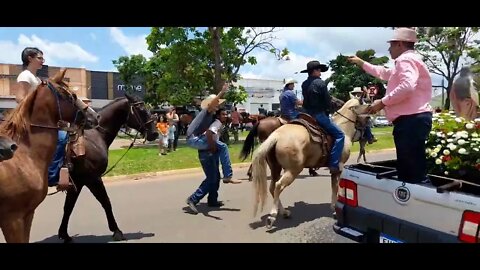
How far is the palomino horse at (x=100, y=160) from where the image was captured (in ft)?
16.3

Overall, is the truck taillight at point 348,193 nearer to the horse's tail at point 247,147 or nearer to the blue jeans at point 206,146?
the blue jeans at point 206,146

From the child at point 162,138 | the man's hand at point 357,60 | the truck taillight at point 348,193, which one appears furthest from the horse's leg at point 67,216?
the child at point 162,138

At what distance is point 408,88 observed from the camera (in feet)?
10.9

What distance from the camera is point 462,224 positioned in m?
2.50

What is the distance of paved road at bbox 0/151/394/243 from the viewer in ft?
17.1

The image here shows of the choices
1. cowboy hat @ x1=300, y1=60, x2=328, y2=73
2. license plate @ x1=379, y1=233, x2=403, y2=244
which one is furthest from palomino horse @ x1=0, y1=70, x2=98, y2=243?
cowboy hat @ x1=300, y1=60, x2=328, y2=73

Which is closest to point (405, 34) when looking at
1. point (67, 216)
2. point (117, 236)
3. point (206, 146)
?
point (206, 146)

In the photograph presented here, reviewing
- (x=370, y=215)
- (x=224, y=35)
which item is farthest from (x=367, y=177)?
(x=224, y=35)

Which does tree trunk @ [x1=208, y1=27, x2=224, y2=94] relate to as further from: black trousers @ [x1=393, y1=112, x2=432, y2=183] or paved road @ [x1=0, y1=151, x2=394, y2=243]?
black trousers @ [x1=393, y1=112, x2=432, y2=183]

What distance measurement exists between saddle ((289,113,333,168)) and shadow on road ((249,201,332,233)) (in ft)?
2.77

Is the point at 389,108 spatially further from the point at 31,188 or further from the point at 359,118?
the point at 359,118

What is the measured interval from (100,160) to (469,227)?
4.20 m

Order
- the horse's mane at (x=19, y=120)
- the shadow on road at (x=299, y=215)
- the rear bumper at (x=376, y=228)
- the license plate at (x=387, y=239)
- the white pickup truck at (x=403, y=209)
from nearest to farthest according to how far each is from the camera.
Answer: the white pickup truck at (x=403, y=209)
the rear bumper at (x=376, y=228)
the license plate at (x=387, y=239)
the horse's mane at (x=19, y=120)
the shadow on road at (x=299, y=215)

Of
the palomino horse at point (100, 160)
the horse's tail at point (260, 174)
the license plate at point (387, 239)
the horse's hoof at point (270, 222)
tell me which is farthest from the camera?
the horse's tail at point (260, 174)
